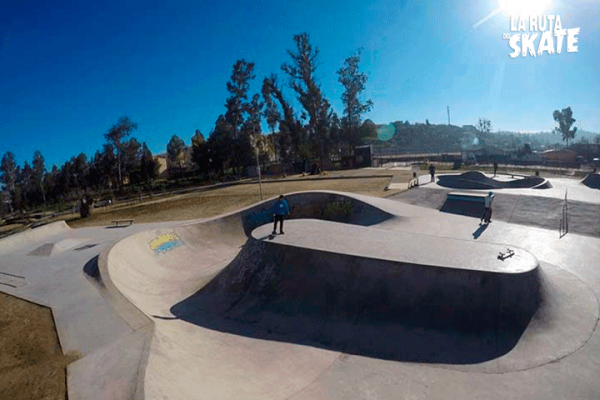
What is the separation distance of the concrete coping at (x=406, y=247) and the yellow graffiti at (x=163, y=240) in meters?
5.70

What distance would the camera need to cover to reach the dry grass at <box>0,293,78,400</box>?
543cm

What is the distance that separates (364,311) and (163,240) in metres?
11.1

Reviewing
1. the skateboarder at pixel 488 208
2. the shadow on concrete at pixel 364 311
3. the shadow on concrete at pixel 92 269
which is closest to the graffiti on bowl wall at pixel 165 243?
the shadow on concrete at pixel 92 269

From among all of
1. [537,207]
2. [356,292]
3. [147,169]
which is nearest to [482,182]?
[537,207]

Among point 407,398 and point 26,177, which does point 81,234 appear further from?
point 26,177

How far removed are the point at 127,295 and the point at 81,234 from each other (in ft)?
41.4

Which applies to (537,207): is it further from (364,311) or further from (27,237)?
(27,237)

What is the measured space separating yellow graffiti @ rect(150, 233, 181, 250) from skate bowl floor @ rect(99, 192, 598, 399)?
2771 millimetres

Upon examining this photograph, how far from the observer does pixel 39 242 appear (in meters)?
18.4

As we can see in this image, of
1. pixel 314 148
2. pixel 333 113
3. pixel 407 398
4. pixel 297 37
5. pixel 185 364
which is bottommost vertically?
pixel 407 398

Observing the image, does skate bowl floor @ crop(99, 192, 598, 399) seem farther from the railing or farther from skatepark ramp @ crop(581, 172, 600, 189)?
skatepark ramp @ crop(581, 172, 600, 189)

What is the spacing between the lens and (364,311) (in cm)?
843

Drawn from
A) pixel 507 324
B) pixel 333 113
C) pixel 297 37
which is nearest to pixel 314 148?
pixel 333 113

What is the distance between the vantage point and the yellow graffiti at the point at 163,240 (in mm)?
15156
